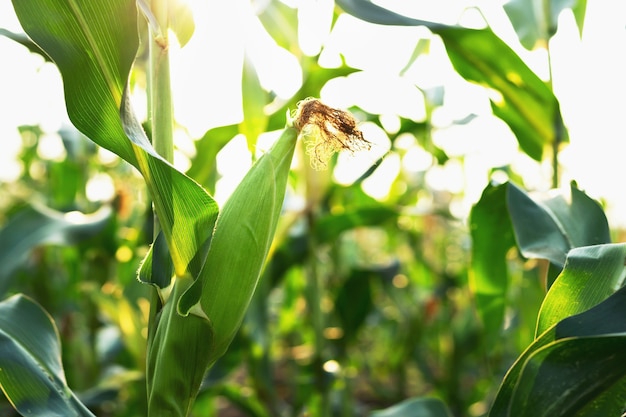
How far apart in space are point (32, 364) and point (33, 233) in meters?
0.53

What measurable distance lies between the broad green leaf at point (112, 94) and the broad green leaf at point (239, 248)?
3cm

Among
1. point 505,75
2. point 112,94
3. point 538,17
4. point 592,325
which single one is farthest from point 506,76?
point 112,94

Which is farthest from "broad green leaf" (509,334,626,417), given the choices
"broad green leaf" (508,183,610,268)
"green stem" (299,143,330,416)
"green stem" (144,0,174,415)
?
"green stem" (299,143,330,416)

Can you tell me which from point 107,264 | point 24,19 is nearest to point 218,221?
point 24,19

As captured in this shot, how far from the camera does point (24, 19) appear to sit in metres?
0.59

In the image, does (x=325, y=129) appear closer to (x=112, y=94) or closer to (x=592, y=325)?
(x=112, y=94)

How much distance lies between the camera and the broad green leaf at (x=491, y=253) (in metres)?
0.96

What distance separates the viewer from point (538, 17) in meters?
1.21

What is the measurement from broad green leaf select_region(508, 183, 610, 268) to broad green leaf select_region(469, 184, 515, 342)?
63mm

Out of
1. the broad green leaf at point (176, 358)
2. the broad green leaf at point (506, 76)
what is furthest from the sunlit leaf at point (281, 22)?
the broad green leaf at point (176, 358)

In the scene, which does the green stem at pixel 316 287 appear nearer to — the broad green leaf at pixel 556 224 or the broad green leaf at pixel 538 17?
the broad green leaf at pixel 538 17

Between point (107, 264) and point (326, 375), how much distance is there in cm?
86

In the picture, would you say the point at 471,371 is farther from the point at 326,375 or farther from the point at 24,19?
the point at 24,19

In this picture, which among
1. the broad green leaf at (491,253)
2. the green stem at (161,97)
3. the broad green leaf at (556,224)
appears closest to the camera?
the green stem at (161,97)
